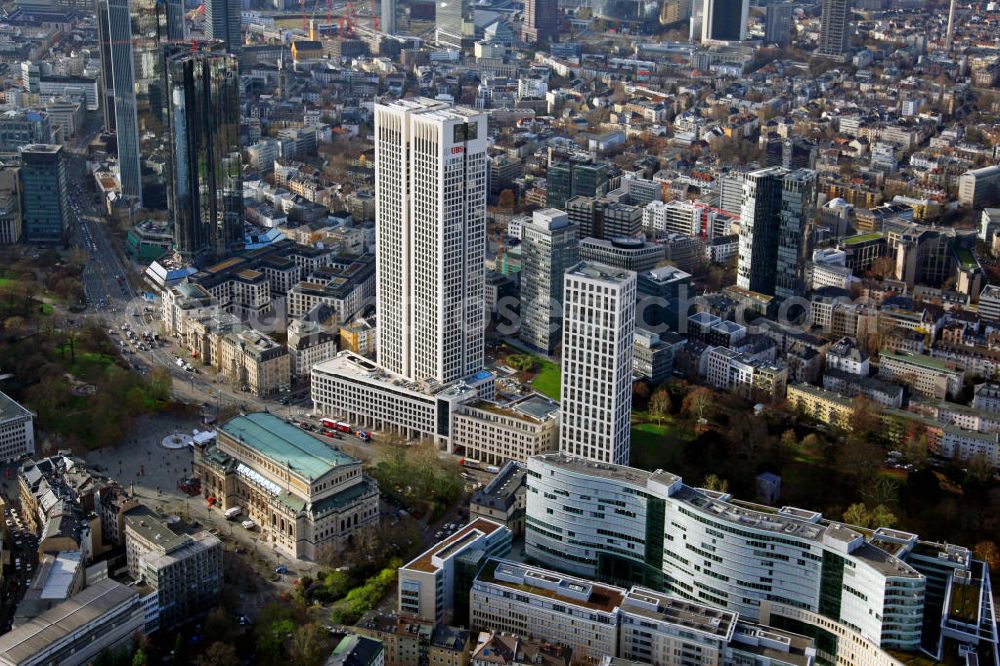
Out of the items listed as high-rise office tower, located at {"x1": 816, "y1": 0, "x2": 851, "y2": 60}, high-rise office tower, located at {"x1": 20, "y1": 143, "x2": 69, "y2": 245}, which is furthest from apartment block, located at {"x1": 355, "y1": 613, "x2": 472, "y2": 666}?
high-rise office tower, located at {"x1": 816, "y1": 0, "x2": 851, "y2": 60}

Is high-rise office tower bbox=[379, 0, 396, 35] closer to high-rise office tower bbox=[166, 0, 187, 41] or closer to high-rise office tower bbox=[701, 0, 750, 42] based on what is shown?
high-rise office tower bbox=[701, 0, 750, 42]

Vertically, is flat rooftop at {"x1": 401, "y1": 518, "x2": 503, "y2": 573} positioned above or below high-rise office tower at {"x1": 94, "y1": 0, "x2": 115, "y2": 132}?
below

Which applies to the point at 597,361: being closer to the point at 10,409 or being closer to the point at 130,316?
the point at 10,409

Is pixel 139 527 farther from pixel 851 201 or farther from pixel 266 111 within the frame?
pixel 266 111

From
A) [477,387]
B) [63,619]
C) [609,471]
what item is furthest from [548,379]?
[63,619]

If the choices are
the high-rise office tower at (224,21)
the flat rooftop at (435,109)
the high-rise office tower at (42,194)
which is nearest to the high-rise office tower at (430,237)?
the flat rooftop at (435,109)

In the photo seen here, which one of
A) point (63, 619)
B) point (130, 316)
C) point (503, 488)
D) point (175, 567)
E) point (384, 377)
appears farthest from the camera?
point (130, 316)

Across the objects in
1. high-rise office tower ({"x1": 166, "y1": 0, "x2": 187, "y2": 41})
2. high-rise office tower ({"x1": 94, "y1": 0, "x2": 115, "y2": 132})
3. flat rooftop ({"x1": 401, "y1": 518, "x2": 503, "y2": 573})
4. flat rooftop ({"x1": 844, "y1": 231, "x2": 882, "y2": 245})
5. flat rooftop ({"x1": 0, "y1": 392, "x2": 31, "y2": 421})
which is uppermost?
high-rise office tower ({"x1": 166, "y1": 0, "x2": 187, "y2": 41})
